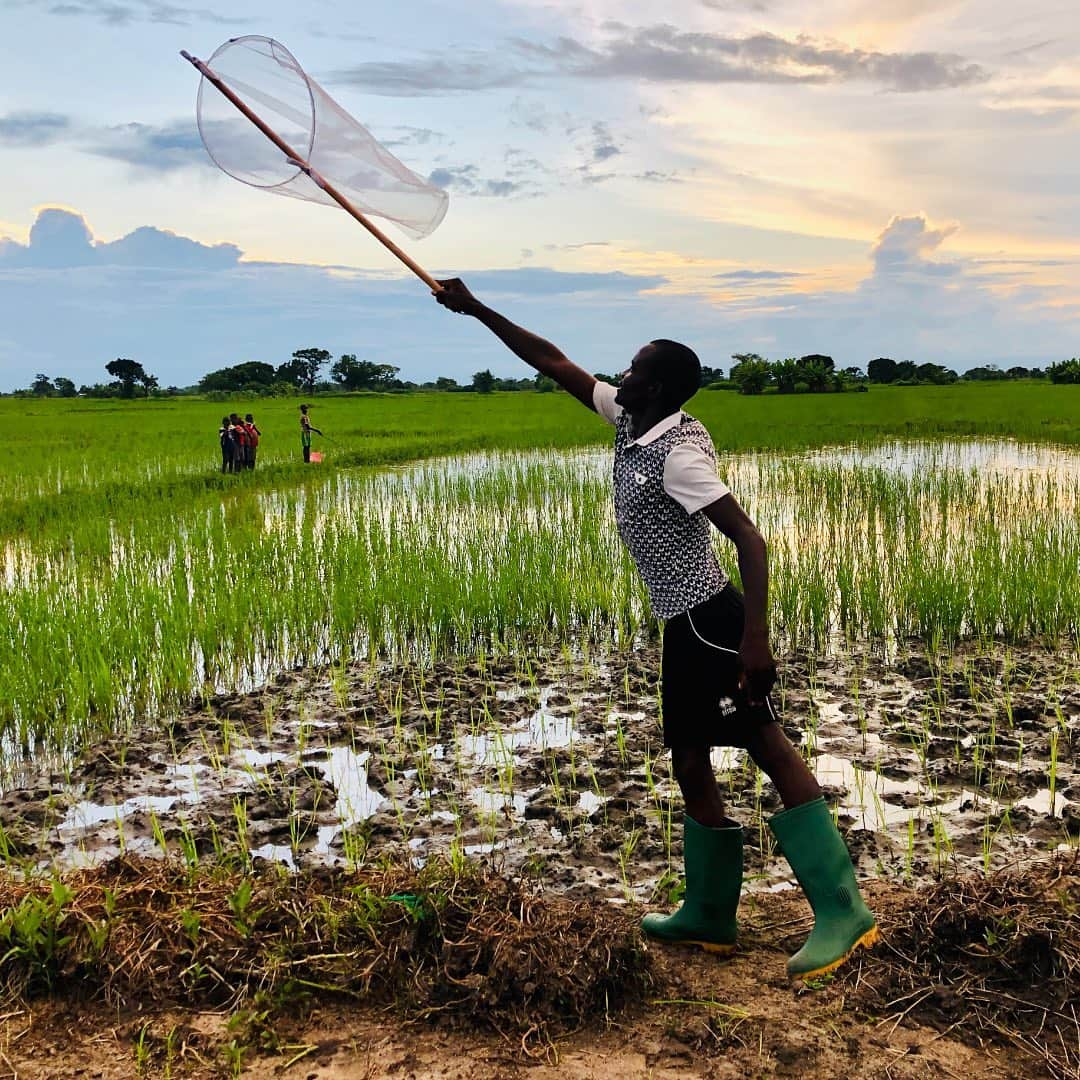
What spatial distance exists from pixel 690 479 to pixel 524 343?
94cm

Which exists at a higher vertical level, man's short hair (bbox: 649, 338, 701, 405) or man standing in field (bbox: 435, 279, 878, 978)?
man's short hair (bbox: 649, 338, 701, 405)

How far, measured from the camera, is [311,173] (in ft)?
11.0

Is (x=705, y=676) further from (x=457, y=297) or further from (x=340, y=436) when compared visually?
(x=340, y=436)

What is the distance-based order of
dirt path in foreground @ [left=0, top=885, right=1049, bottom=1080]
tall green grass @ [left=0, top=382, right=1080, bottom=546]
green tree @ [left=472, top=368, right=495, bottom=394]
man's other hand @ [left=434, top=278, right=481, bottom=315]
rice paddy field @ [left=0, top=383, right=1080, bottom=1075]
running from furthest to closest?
green tree @ [left=472, top=368, right=495, bottom=394] < tall green grass @ [left=0, top=382, right=1080, bottom=546] < rice paddy field @ [left=0, top=383, right=1080, bottom=1075] < man's other hand @ [left=434, top=278, right=481, bottom=315] < dirt path in foreground @ [left=0, top=885, right=1049, bottom=1080]

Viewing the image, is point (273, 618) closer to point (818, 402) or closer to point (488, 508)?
point (488, 508)

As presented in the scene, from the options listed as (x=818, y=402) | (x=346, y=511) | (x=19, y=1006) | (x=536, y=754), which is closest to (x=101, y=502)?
(x=346, y=511)

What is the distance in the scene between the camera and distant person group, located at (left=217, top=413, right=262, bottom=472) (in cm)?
1470

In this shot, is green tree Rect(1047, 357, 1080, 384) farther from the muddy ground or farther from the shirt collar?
the shirt collar

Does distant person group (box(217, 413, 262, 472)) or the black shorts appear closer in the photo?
the black shorts

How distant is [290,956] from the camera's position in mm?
2607

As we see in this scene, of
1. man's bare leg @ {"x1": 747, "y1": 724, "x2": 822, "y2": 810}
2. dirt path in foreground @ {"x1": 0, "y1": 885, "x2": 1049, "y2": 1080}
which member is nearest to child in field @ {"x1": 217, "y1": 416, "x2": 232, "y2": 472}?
dirt path in foreground @ {"x1": 0, "y1": 885, "x2": 1049, "y2": 1080}

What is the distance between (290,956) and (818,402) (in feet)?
102

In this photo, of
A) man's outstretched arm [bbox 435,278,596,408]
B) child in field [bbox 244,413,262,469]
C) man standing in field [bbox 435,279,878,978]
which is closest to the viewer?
man standing in field [bbox 435,279,878,978]

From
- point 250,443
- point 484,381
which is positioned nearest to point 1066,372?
point 484,381
